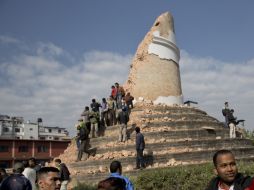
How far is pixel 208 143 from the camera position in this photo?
46.1 ft

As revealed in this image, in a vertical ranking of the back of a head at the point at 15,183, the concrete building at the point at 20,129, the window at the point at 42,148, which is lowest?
the back of a head at the point at 15,183

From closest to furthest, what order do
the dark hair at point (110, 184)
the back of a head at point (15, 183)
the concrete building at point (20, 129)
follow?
1. the dark hair at point (110, 184)
2. the back of a head at point (15, 183)
3. the concrete building at point (20, 129)

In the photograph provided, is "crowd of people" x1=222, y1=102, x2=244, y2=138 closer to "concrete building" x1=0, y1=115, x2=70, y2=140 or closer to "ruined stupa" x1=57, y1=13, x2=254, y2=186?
"ruined stupa" x1=57, y1=13, x2=254, y2=186

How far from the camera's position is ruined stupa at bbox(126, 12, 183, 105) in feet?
59.9

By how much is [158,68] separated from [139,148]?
8098mm

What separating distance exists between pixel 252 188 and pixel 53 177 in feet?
5.93

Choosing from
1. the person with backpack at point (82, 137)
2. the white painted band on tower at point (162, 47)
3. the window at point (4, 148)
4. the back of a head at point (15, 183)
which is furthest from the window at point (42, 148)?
the back of a head at point (15, 183)

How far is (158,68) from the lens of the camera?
18.6 m

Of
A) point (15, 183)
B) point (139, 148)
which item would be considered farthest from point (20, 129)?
point (15, 183)

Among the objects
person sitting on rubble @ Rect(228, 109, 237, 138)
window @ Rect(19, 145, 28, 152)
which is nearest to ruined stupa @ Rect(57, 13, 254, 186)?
person sitting on rubble @ Rect(228, 109, 237, 138)

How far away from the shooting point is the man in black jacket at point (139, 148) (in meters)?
11.4

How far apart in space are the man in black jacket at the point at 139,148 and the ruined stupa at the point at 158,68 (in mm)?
6498

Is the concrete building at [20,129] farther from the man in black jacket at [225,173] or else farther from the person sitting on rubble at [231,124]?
the man in black jacket at [225,173]

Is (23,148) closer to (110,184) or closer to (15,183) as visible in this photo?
(15,183)
